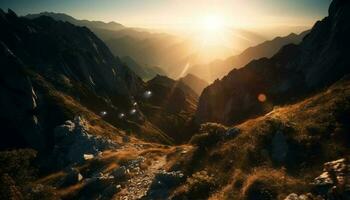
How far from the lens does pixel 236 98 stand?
119 metres

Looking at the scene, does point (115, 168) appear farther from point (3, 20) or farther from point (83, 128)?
point (3, 20)

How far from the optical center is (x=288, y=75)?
324ft

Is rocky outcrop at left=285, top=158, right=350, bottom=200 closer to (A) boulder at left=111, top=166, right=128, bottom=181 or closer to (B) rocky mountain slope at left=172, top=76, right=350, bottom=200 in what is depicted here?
(B) rocky mountain slope at left=172, top=76, right=350, bottom=200

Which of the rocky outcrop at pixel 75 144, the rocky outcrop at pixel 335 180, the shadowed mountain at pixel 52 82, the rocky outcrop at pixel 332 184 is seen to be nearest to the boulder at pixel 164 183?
the rocky outcrop at pixel 332 184

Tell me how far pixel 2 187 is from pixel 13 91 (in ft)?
233

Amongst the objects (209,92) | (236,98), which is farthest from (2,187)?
(209,92)

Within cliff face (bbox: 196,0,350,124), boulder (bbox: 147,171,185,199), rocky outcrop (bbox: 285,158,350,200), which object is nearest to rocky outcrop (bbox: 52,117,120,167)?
boulder (bbox: 147,171,185,199)

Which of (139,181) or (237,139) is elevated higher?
(237,139)

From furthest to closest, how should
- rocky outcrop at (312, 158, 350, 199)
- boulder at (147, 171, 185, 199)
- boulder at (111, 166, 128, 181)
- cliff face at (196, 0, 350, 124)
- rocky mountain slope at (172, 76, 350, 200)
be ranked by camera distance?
1. cliff face at (196, 0, 350, 124)
2. boulder at (111, 166, 128, 181)
3. boulder at (147, 171, 185, 199)
4. rocky mountain slope at (172, 76, 350, 200)
5. rocky outcrop at (312, 158, 350, 199)

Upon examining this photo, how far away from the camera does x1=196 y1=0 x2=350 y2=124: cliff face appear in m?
79.2

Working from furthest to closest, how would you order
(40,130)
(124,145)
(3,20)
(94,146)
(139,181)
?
(3,20) → (40,130) → (124,145) → (94,146) → (139,181)

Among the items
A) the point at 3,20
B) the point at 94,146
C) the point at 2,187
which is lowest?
the point at 2,187

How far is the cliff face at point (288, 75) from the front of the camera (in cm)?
7919

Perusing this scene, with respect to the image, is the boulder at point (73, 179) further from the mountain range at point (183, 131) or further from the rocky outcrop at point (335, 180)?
the rocky outcrop at point (335, 180)
